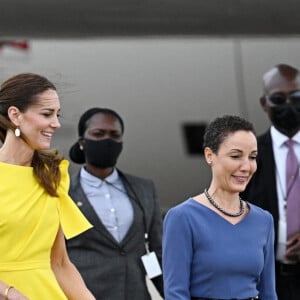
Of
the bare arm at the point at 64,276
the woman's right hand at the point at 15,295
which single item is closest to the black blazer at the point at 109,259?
the bare arm at the point at 64,276

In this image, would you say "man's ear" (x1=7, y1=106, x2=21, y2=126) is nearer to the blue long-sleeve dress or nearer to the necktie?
the blue long-sleeve dress

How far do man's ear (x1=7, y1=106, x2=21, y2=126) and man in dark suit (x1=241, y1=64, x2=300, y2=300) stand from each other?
1.63 meters

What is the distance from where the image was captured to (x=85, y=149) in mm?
4590

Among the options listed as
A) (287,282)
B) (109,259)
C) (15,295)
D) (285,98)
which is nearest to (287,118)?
(285,98)

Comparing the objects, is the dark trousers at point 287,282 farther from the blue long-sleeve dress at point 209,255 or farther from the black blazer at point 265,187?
the blue long-sleeve dress at point 209,255

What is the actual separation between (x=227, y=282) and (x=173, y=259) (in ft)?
0.60

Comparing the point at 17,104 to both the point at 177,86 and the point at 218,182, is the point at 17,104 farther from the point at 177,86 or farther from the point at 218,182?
the point at 177,86

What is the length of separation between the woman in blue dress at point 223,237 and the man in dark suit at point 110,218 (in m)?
1.03

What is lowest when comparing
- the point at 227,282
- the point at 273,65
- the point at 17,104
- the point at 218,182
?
the point at 227,282

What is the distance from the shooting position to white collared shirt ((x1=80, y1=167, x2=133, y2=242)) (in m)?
4.39

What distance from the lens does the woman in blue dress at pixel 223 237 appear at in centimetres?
324

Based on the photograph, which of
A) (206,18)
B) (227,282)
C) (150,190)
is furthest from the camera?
(206,18)

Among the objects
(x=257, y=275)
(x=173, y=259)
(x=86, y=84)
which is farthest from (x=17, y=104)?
(x=86, y=84)

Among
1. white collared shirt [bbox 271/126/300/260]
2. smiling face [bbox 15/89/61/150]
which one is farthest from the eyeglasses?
smiling face [bbox 15/89/61/150]
